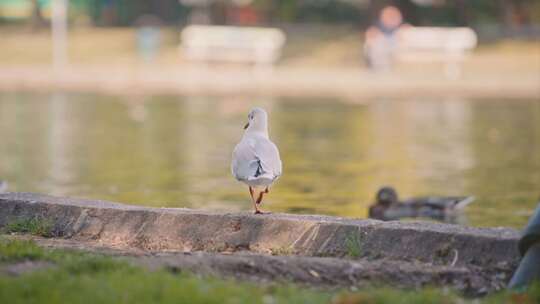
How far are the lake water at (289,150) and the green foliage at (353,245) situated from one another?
7.06 meters

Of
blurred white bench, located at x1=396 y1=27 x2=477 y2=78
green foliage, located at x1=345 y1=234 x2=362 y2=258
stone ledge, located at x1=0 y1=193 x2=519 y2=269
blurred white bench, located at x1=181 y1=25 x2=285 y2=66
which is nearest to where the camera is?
stone ledge, located at x1=0 y1=193 x2=519 y2=269

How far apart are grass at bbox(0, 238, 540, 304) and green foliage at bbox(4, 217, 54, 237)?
6.63 ft

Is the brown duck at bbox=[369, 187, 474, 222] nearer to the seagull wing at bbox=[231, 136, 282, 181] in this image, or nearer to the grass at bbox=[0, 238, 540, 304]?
the seagull wing at bbox=[231, 136, 282, 181]

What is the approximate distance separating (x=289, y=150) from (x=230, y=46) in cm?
1902

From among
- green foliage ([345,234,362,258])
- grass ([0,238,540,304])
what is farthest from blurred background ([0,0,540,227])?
grass ([0,238,540,304])

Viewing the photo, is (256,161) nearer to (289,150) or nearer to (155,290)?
(155,290)

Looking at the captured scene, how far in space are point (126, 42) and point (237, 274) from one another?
38286mm

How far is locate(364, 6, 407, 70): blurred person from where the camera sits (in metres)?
38.4

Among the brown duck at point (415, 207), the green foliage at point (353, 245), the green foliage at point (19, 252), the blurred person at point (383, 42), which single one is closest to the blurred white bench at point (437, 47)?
the blurred person at point (383, 42)

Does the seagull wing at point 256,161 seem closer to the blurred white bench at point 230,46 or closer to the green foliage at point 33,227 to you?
the green foliage at point 33,227

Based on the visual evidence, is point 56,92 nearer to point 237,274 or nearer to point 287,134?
point 287,134

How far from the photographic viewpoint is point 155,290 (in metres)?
7.21

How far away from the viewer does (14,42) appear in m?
46.9

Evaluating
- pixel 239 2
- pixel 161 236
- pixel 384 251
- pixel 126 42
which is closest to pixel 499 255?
pixel 384 251
